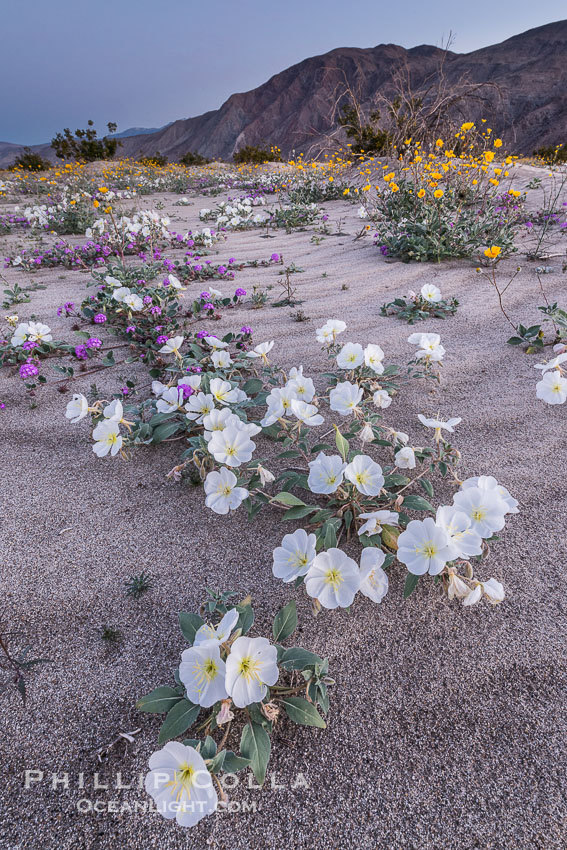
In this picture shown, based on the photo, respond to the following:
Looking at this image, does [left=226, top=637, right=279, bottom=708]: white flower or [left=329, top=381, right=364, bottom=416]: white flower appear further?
[left=329, top=381, right=364, bottom=416]: white flower

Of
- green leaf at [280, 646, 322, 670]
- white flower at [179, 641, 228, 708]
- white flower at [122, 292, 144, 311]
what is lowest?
green leaf at [280, 646, 322, 670]

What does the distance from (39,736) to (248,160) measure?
19461 mm

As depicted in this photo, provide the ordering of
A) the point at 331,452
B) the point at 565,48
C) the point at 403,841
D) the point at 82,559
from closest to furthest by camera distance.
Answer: the point at 403,841 → the point at 82,559 → the point at 331,452 → the point at 565,48

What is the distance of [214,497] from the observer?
144 centimetres

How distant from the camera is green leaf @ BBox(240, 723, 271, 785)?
0.94 meters

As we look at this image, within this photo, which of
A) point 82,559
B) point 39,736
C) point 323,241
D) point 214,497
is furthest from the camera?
A: point 323,241

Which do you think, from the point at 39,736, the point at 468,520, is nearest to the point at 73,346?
the point at 39,736

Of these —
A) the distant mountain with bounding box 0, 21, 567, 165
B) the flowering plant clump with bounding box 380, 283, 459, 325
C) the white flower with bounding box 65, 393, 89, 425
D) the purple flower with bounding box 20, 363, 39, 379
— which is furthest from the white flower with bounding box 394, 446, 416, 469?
the distant mountain with bounding box 0, 21, 567, 165

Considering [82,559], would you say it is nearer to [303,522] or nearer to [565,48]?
[303,522]

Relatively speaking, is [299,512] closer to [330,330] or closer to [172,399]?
[172,399]

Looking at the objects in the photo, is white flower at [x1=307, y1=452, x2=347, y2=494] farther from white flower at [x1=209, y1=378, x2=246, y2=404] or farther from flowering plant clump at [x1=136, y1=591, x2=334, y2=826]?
white flower at [x1=209, y1=378, x2=246, y2=404]

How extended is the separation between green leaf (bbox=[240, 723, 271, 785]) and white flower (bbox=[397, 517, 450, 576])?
52cm

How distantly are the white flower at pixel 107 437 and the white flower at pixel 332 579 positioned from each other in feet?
3.08

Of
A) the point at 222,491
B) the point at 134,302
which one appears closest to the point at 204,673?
the point at 222,491
